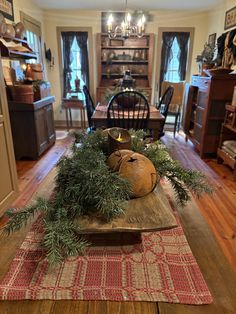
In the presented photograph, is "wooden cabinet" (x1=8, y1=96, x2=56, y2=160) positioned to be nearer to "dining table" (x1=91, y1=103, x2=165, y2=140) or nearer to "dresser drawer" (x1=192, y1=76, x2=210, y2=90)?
"dining table" (x1=91, y1=103, x2=165, y2=140)

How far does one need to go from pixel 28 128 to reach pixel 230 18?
142 inches

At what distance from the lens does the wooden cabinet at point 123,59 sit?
4.81m

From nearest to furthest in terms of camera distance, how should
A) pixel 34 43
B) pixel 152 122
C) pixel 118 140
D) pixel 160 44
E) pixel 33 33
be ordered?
pixel 118 140, pixel 152 122, pixel 33 33, pixel 34 43, pixel 160 44

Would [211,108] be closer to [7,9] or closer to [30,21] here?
[7,9]

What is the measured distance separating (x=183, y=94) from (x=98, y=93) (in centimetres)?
179

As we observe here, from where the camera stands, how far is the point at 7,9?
3.23 metres

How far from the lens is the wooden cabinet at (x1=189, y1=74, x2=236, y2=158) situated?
120 inches

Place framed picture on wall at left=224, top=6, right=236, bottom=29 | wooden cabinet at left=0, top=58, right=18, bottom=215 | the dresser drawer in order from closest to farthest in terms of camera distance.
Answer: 1. wooden cabinet at left=0, top=58, right=18, bottom=215
2. the dresser drawer
3. framed picture on wall at left=224, top=6, right=236, bottom=29

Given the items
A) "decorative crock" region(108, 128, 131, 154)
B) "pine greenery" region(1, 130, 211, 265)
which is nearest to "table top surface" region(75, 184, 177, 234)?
"pine greenery" region(1, 130, 211, 265)

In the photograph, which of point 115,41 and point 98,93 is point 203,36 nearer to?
point 115,41

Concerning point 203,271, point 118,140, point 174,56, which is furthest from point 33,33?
point 203,271

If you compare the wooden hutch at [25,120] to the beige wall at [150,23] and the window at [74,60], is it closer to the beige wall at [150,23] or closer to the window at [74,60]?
the window at [74,60]

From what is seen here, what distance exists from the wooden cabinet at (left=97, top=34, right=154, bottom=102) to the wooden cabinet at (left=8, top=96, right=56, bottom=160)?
1.89 metres

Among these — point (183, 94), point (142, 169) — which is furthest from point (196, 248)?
point (183, 94)
